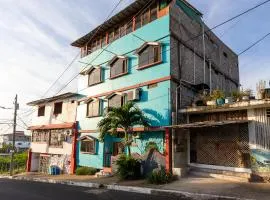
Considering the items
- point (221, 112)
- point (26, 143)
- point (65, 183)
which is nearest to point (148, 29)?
point (221, 112)

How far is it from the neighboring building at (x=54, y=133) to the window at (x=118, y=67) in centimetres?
578

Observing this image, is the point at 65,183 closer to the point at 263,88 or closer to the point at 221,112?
the point at 221,112

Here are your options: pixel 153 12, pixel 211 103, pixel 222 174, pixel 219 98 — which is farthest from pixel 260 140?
pixel 153 12

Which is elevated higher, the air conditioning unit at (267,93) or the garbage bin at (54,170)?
the air conditioning unit at (267,93)

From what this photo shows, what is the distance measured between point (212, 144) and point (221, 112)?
199 centimetres

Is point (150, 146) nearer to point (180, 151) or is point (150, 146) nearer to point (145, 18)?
point (180, 151)

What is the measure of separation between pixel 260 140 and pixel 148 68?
335 inches

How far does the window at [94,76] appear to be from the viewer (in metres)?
23.2

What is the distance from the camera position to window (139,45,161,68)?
59.6ft

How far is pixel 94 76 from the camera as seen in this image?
78.3ft

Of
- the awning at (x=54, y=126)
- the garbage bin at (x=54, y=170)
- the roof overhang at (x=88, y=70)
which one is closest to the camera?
the roof overhang at (x=88, y=70)

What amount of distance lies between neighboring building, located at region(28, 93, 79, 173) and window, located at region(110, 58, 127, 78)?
578 cm

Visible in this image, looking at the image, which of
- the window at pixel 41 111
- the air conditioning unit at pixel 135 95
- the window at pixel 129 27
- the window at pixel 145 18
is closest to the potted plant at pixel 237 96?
the air conditioning unit at pixel 135 95

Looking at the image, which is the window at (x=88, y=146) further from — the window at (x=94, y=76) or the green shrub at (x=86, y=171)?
the window at (x=94, y=76)
